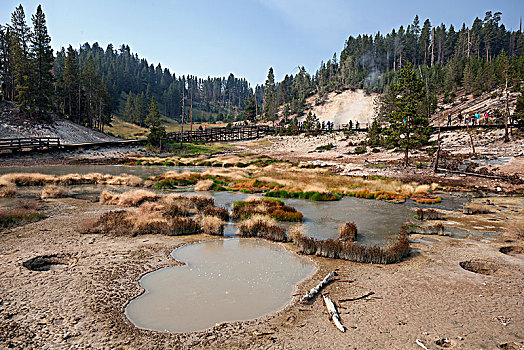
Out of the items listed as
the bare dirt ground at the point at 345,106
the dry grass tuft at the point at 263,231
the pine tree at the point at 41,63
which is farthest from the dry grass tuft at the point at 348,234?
the bare dirt ground at the point at 345,106

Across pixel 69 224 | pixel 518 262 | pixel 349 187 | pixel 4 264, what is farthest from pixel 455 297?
pixel 349 187

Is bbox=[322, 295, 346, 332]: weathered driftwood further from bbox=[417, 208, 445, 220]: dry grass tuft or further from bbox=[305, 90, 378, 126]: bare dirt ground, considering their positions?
bbox=[305, 90, 378, 126]: bare dirt ground

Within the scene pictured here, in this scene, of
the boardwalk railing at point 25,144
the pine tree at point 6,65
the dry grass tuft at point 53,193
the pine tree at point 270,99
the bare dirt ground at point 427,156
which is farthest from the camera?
the pine tree at point 270,99

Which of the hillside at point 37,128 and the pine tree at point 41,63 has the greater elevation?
the pine tree at point 41,63

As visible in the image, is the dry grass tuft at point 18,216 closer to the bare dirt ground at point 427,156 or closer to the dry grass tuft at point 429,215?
the dry grass tuft at point 429,215

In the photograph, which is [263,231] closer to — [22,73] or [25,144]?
[25,144]

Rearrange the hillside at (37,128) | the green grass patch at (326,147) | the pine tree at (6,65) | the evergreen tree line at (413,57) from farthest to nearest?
the evergreen tree line at (413,57), the pine tree at (6,65), the green grass patch at (326,147), the hillside at (37,128)

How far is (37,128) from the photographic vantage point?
62844mm

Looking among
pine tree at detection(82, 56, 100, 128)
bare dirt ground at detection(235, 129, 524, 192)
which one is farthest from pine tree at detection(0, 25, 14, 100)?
bare dirt ground at detection(235, 129, 524, 192)

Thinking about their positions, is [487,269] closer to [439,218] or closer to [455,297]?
[455,297]

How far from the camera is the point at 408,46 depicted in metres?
156

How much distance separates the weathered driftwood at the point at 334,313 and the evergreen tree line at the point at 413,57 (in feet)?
341

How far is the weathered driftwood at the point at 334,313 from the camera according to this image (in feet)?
23.2

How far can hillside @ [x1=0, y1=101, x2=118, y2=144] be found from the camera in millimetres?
59531
